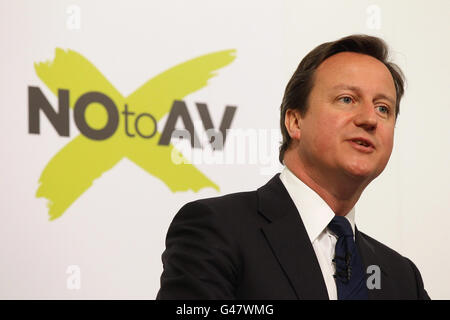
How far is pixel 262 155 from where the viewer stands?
2.73 m

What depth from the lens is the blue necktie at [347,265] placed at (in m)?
1.56

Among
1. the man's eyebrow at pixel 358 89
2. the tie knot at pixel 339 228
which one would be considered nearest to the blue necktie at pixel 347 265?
the tie knot at pixel 339 228

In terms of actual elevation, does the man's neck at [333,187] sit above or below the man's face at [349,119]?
below

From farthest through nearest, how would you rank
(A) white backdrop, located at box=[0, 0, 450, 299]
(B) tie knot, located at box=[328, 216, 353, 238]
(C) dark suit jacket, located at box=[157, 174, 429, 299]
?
(A) white backdrop, located at box=[0, 0, 450, 299], (B) tie knot, located at box=[328, 216, 353, 238], (C) dark suit jacket, located at box=[157, 174, 429, 299]

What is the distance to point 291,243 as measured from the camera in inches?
60.8

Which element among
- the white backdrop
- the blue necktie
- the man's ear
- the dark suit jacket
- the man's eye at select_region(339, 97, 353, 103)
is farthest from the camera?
the white backdrop

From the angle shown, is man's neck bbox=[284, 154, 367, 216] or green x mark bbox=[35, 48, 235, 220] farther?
green x mark bbox=[35, 48, 235, 220]

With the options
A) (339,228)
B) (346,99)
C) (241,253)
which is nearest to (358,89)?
(346,99)

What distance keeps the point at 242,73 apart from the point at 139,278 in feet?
3.26

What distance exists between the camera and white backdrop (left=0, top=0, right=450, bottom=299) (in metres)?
2.38

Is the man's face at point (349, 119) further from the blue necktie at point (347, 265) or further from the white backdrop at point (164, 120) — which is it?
the white backdrop at point (164, 120)

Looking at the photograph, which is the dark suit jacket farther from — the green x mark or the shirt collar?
the green x mark

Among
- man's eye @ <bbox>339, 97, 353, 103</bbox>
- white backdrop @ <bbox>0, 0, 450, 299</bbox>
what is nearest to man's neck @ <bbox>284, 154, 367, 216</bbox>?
→ man's eye @ <bbox>339, 97, 353, 103</bbox>
